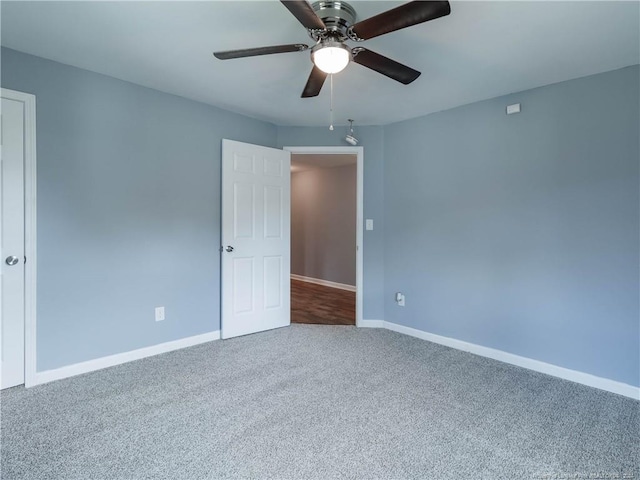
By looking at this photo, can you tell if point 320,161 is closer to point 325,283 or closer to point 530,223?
point 325,283

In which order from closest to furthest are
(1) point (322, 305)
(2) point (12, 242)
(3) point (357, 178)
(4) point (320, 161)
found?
(2) point (12, 242) < (3) point (357, 178) < (1) point (322, 305) < (4) point (320, 161)

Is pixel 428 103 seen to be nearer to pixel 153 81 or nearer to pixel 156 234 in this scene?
pixel 153 81

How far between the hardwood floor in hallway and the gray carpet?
4.14 ft

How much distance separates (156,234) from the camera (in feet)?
9.74

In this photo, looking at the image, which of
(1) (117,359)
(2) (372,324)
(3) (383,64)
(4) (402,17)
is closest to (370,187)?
(2) (372,324)

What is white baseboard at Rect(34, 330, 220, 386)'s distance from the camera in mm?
2457

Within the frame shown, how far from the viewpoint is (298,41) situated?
2.10m

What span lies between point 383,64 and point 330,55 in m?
0.36

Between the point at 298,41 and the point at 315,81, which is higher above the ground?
the point at 298,41

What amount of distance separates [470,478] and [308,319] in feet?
9.06

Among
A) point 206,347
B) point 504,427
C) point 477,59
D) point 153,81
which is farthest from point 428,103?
point 206,347

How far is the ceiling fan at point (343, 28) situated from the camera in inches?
54.1

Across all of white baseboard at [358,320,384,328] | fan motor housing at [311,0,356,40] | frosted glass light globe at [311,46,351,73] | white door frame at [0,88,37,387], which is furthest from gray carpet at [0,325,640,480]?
fan motor housing at [311,0,356,40]

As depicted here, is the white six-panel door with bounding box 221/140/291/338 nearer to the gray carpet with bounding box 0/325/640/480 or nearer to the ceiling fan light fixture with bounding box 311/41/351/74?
the gray carpet with bounding box 0/325/640/480
